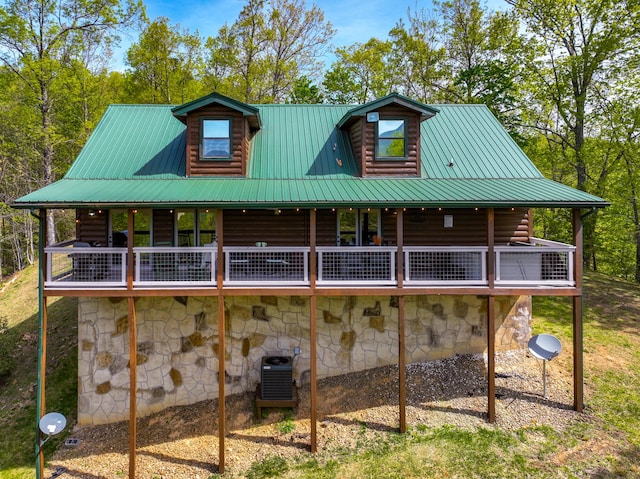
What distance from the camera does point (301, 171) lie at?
11.6 meters

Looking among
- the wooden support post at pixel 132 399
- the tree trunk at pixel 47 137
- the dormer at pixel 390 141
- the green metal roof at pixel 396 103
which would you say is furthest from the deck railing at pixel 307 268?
the tree trunk at pixel 47 137

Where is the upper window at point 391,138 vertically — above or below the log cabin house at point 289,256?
above

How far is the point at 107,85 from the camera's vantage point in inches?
→ 1030

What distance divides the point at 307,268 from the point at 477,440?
594 cm

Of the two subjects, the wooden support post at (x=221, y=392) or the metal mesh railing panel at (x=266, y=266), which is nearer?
the wooden support post at (x=221, y=392)

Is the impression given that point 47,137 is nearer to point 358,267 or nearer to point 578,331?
point 358,267

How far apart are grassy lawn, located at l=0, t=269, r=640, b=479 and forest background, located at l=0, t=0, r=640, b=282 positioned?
36.1ft

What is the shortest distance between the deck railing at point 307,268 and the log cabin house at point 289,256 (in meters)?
0.05

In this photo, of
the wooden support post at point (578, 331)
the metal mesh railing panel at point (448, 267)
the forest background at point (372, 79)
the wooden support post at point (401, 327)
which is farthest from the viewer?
the forest background at point (372, 79)

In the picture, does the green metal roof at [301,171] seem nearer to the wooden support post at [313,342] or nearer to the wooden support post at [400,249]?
the wooden support post at [400,249]

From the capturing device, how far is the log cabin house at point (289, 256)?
9031 millimetres

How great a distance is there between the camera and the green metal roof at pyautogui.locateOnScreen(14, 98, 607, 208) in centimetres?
902

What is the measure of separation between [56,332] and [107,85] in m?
20.2

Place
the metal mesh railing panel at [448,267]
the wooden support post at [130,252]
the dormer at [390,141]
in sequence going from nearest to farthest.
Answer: the wooden support post at [130,252] → the metal mesh railing panel at [448,267] → the dormer at [390,141]
